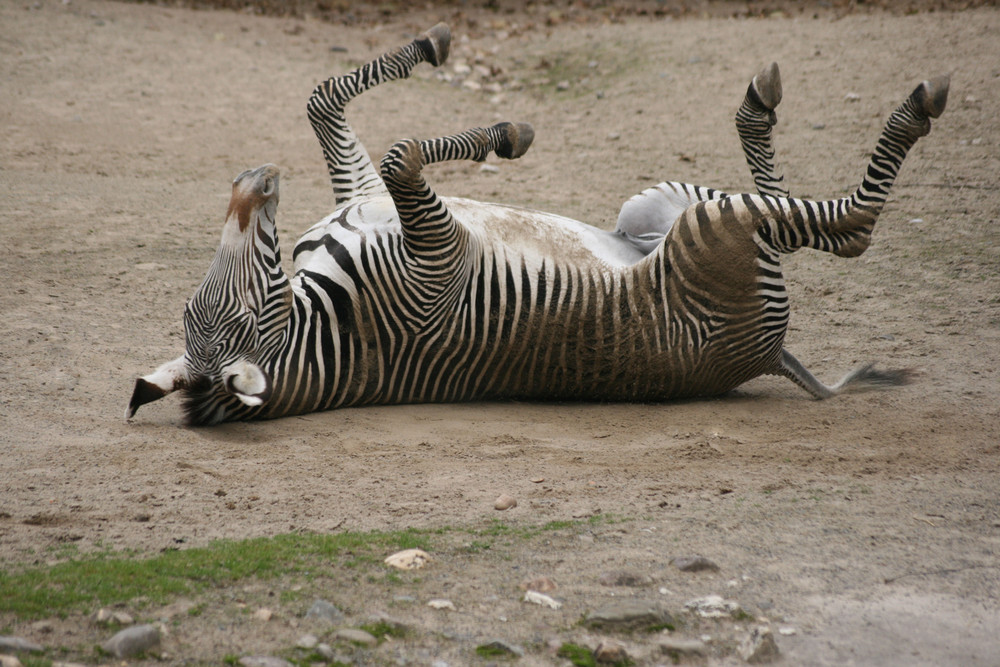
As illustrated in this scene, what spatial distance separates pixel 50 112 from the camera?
987 cm

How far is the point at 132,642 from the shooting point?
2598mm

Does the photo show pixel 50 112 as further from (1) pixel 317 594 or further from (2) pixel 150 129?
(1) pixel 317 594

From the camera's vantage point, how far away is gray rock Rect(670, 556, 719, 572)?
3.31 m

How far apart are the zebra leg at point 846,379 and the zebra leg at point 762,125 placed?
1119mm

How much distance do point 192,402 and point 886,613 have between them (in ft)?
10.7

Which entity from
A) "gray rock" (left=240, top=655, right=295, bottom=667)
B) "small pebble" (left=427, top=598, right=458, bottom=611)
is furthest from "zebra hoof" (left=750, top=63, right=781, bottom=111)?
"gray rock" (left=240, top=655, right=295, bottom=667)

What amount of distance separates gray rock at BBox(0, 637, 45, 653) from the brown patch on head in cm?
242

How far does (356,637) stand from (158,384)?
2130 mm

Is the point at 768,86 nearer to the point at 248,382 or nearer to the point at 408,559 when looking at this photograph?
the point at 248,382

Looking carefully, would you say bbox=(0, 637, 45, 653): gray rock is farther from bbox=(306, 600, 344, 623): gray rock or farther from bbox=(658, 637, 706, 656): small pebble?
bbox=(658, 637, 706, 656): small pebble

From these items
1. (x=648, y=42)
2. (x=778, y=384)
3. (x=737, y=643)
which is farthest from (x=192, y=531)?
(x=648, y=42)

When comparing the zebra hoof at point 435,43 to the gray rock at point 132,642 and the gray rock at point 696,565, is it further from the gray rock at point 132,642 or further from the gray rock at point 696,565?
the gray rock at point 132,642

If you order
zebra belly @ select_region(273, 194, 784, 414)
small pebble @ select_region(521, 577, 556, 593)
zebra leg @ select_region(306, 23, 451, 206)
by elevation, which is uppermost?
zebra leg @ select_region(306, 23, 451, 206)

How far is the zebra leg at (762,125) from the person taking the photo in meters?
5.80
